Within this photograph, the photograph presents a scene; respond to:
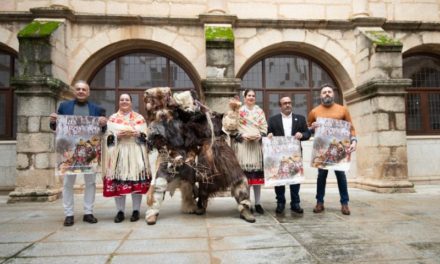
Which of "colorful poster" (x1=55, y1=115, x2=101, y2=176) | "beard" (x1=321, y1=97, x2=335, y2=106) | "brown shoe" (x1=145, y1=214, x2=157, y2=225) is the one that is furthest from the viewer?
"beard" (x1=321, y1=97, x2=335, y2=106)

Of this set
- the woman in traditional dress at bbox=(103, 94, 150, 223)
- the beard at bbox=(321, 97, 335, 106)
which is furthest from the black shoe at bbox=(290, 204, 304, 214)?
the woman in traditional dress at bbox=(103, 94, 150, 223)

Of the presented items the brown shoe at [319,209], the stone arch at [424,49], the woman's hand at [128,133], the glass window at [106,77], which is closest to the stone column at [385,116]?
the stone arch at [424,49]

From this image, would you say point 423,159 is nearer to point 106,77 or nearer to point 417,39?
point 417,39

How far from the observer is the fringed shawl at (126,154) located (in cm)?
440

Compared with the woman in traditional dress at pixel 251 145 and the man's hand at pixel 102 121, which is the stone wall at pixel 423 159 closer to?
the woman in traditional dress at pixel 251 145

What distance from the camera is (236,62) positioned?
7965 mm

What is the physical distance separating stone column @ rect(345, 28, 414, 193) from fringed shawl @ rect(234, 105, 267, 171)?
12.5 ft

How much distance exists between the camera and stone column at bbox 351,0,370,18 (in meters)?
8.16

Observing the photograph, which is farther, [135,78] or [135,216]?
[135,78]

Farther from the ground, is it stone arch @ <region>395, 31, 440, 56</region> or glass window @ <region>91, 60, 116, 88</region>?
stone arch @ <region>395, 31, 440, 56</region>

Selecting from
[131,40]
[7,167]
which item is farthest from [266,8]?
[7,167]

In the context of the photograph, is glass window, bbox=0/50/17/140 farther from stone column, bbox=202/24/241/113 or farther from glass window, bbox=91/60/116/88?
stone column, bbox=202/24/241/113

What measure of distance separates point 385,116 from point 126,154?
5830mm

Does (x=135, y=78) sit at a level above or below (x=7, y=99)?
above
